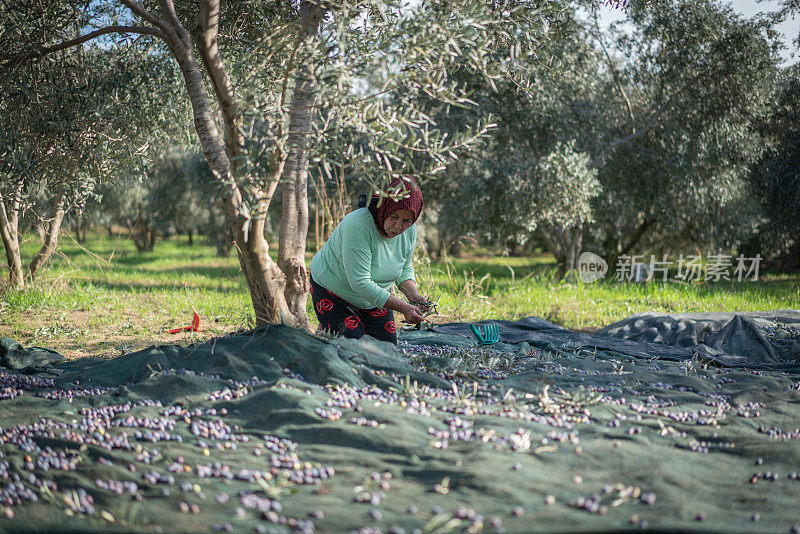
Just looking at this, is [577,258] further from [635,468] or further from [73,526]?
[73,526]

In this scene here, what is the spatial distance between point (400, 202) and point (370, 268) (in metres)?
0.63

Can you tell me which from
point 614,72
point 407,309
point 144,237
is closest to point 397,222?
point 407,309

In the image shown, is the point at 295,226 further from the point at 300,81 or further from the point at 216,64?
the point at 216,64

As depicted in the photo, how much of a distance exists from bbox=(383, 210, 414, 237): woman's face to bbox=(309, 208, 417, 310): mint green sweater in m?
0.12

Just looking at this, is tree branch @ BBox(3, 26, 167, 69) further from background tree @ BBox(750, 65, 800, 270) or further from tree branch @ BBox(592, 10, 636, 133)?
background tree @ BBox(750, 65, 800, 270)

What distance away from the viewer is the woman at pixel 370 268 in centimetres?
409

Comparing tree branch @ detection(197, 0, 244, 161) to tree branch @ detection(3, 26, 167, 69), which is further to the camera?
tree branch @ detection(3, 26, 167, 69)

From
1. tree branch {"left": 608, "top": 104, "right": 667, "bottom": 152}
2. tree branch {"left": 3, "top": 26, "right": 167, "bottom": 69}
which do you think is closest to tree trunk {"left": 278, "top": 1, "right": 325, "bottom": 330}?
tree branch {"left": 3, "top": 26, "right": 167, "bottom": 69}

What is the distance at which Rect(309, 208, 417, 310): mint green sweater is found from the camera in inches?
163

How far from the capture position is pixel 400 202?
12.9ft

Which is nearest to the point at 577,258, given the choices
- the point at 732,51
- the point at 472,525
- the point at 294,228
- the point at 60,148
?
the point at 732,51

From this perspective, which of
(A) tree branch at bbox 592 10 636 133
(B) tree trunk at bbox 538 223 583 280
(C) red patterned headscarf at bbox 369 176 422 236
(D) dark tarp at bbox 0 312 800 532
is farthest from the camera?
(B) tree trunk at bbox 538 223 583 280

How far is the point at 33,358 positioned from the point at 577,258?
12.7m

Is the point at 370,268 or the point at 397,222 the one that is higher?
the point at 397,222
